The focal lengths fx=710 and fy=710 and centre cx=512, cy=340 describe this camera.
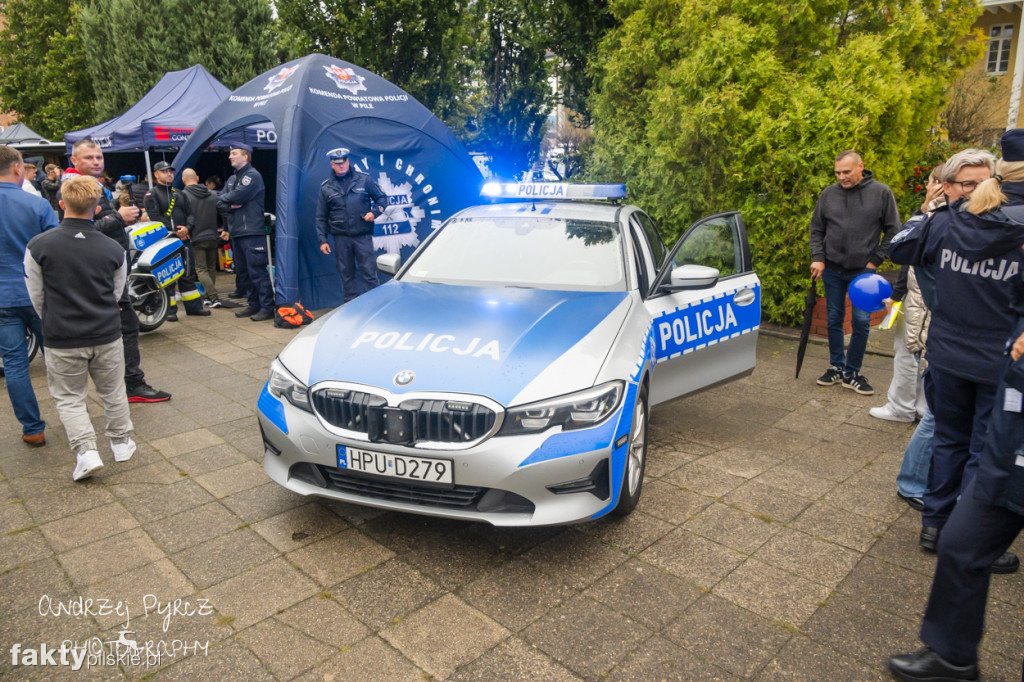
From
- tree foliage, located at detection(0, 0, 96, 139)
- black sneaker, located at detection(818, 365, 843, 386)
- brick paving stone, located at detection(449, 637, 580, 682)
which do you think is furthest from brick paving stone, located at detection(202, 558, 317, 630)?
tree foliage, located at detection(0, 0, 96, 139)

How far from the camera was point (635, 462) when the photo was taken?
3.65 m

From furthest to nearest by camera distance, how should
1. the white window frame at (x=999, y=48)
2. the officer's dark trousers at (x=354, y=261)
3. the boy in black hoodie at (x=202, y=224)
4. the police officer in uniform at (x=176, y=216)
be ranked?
the white window frame at (x=999, y=48), the boy in black hoodie at (x=202, y=224), the police officer in uniform at (x=176, y=216), the officer's dark trousers at (x=354, y=261)

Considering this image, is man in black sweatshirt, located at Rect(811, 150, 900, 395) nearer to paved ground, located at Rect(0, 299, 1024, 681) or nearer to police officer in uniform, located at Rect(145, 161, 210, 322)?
paved ground, located at Rect(0, 299, 1024, 681)

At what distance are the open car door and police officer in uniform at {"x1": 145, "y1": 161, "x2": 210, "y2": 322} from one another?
6620mm

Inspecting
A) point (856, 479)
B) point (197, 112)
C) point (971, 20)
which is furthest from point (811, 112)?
point (197, 112)

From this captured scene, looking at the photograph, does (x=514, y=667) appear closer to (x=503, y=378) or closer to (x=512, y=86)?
(x=503, y=378)

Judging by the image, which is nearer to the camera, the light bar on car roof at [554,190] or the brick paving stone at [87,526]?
the brick paving stone at [87,526]

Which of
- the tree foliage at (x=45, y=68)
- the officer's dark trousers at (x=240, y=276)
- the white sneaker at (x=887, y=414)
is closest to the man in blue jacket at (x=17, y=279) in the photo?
the officer's dark trousers at (x=240, y=276)

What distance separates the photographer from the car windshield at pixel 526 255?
4.32 metres

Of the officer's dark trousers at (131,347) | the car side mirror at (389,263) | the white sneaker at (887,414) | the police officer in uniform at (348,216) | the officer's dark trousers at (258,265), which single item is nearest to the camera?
the car side mirror at (389,263)

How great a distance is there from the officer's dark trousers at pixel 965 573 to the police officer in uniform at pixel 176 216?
8552 millimetres

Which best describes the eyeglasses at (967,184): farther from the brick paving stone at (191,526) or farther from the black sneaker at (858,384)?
the brick paving stone at (191,526)

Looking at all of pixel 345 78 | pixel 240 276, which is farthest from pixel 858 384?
pixel 240 276

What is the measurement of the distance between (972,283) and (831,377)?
135 inches
